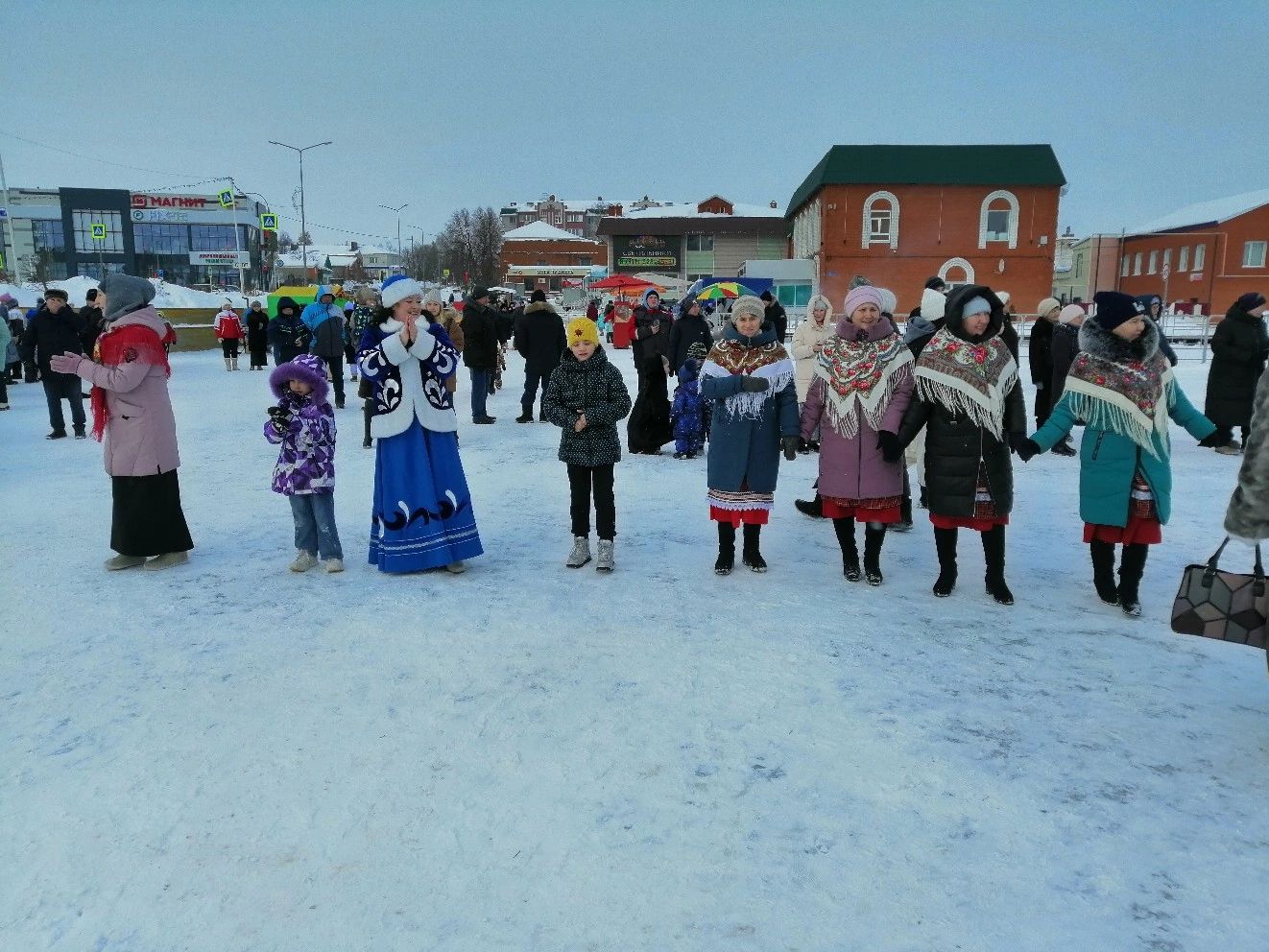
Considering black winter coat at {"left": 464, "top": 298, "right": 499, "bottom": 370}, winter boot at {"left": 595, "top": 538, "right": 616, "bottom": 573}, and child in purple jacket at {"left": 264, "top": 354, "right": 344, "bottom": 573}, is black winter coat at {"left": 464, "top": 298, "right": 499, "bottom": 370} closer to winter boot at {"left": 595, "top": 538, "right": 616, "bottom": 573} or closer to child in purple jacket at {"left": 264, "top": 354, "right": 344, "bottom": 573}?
child in purple jacket at {"left": 264, "top": 354, "right": 344, "bottom": 573}

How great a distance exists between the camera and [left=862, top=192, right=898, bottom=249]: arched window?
3847 cm

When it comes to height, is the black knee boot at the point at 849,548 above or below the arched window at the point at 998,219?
below

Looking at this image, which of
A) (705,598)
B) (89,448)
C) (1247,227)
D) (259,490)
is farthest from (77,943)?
(1247,227)

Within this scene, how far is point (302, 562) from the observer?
5.49m

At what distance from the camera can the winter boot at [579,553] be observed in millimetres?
5598

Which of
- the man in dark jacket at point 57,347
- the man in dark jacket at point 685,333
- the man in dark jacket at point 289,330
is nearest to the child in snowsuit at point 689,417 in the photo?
the man in dark jacket at point 685,333

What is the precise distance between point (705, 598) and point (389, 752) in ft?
7.05

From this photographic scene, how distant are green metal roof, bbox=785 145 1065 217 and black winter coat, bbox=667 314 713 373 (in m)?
30.8

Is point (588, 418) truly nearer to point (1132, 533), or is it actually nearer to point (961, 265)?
point (1132, 533)

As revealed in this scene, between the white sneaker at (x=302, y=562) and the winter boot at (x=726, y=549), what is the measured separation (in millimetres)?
2436

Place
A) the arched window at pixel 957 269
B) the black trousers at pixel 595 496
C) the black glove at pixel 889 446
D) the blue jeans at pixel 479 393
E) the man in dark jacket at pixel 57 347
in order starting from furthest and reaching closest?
the arched window at pixel 957 269, the blue jeans at pixel 479 393, the man in dark jacket at pixel 57 347, the black trousers at pixel 595 496, the black glove at pixel 889 446

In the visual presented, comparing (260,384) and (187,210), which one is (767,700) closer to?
(260,384)

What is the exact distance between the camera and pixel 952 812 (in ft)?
9.41

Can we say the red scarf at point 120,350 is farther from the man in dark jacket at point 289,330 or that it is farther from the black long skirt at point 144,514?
the man in dark jacket at point 289,330
